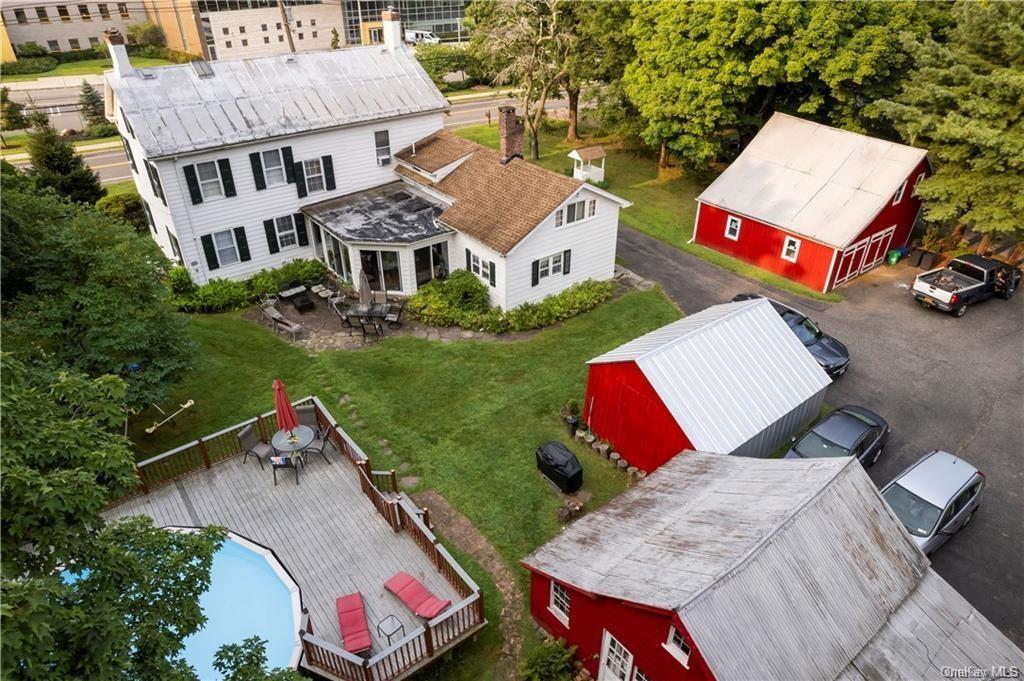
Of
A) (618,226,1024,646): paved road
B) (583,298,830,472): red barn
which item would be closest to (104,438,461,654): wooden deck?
(583,298,830,472): red barn

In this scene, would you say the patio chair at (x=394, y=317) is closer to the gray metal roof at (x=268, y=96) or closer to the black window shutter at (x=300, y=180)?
the black window shutter at (x=300, y=180)

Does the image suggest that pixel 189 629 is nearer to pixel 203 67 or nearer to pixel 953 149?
pixel 203 67

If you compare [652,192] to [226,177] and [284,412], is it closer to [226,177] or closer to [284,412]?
[226,177]

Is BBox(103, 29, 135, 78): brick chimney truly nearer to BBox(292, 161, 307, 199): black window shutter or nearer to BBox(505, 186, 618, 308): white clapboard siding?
BBox(292, 161, 307, 199): black window shutter

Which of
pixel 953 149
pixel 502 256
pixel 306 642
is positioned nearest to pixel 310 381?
pixel 502 256

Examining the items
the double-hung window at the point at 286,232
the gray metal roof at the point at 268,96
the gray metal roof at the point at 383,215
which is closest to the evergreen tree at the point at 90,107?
the gray metal roof at the point at 268,96
